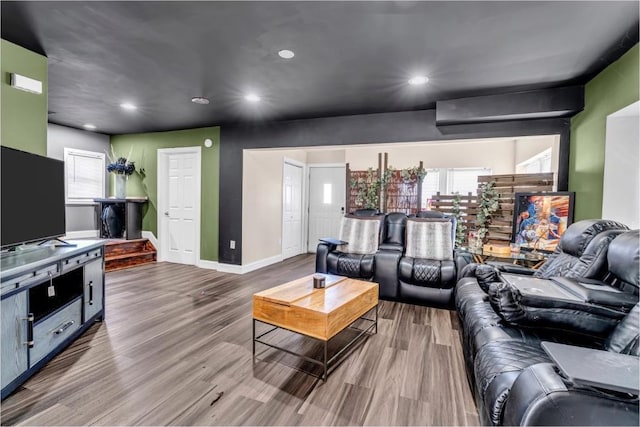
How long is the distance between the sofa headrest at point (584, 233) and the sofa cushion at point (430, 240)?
4.42 feet

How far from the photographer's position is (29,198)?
228 centimetres

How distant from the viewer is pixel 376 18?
1995 mm

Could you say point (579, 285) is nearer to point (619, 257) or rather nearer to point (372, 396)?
point (619, 257)

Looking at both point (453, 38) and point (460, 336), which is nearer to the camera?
point (453, 38)

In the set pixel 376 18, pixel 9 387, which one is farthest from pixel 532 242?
pixel 9 387

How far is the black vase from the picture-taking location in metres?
5.48

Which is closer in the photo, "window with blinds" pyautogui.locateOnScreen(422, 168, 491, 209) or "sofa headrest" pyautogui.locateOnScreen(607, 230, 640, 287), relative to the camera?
"sofa headrest" pyautogui.locateOnScreen(607, 230, 640, 287)

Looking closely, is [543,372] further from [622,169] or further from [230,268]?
[230,268]

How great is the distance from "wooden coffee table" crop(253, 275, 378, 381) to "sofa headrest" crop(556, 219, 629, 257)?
1.51m

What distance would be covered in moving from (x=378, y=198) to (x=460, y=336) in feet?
11.6

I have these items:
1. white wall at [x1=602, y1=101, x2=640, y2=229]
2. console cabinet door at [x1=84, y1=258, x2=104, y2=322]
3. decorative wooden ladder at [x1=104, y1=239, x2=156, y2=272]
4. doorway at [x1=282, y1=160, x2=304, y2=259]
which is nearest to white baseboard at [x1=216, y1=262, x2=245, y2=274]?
doorway at [x1=282, y1=160, x2=304, y2=259]

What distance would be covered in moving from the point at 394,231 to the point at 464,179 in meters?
2.54

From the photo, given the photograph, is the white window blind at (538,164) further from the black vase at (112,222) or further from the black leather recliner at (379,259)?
the black vase at (112,222)

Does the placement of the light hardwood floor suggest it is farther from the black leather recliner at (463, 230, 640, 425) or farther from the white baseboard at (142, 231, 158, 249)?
the white baseboard at (142, 231, 158, 249)
